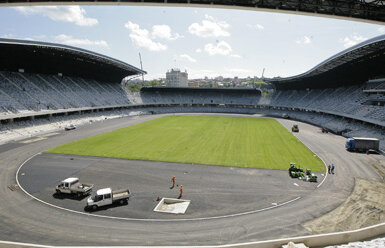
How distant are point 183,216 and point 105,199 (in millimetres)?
7020

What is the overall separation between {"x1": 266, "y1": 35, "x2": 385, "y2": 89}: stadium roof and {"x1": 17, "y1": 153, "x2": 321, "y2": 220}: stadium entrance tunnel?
119 ft

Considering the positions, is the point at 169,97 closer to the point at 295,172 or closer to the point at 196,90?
the point at 196,90

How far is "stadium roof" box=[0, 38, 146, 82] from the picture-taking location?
51750 mm

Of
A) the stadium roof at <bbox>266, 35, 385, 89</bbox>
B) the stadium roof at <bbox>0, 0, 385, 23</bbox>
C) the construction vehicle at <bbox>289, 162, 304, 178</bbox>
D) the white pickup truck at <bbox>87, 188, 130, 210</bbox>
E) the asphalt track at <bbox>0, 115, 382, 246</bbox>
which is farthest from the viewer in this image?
the stadium roof at <bbox>266, 35, 385, 89</bbox>

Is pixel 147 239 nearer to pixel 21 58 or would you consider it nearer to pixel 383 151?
pixel 383 151

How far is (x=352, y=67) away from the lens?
63875 millimetres

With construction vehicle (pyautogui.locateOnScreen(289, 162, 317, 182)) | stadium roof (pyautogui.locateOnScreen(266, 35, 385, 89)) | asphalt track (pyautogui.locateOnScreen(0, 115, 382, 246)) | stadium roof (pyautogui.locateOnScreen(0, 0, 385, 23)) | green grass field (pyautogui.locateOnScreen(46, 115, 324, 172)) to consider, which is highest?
stadium roof (pyautogui.locateOnScreen(266, 35, 385, 89))

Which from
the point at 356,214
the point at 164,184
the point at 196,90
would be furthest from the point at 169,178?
the point at 196,90

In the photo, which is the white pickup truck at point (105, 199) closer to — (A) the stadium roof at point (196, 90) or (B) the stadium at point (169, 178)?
(B) the stadium at point (169, 178)

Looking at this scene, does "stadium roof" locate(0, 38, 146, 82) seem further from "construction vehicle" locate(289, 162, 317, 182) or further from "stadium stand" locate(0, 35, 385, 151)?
"construction vehicle" locate(289, 162, 317, 182)

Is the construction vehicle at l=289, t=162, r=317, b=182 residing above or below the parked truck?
below

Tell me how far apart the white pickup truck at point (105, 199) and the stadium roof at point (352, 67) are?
48567mm

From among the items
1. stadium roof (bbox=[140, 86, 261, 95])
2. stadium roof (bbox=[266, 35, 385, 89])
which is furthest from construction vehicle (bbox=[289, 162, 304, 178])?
stadium roof (bbox=[140, 86, 261, 95])

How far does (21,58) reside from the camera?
5828 centimetres
